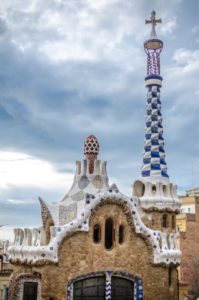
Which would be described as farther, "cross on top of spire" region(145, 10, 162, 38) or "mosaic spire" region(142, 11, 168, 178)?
"cross on top of spire" region(145, 10, 162, 38)

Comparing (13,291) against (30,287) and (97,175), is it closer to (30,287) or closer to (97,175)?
(30,287)

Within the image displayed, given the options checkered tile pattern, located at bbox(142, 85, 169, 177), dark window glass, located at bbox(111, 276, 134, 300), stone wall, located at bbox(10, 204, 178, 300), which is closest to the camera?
stone wall, located at bbox(10, 204, 178, 300)

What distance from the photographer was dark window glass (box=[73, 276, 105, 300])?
60.0ft

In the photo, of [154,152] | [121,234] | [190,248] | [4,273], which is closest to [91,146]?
[154,152]

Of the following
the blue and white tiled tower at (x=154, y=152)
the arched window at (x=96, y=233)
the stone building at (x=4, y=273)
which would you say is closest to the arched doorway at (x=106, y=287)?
the arched window at (x=96, y=233)

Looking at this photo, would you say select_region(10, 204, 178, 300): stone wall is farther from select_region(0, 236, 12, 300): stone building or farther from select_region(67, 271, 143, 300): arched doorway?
select_region(0, 236, 12, 300): stone building

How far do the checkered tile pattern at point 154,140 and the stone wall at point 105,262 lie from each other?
3.53 meters

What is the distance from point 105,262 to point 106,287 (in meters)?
0.92

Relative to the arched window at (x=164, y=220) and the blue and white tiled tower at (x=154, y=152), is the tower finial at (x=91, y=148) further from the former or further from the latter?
the arched window at (x=164, y=220)

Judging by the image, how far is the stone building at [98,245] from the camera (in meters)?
17.9

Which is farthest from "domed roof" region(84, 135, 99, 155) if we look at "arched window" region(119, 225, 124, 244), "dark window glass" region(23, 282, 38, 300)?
"dark window glass" region(23, 282, 38, 300)

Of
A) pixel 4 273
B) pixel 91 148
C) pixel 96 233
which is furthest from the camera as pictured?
pixel 4 273

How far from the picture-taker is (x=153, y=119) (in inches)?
887

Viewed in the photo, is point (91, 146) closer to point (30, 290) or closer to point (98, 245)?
point (98, 245)
